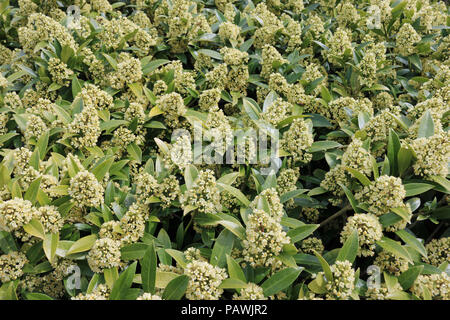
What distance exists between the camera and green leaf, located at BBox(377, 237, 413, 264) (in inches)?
94.3

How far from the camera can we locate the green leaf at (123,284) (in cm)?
223

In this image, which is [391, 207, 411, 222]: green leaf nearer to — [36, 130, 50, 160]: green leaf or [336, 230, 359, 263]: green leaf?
[336, 230, 359, 263]: green leaf

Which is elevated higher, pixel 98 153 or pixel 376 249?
pixel 98 153

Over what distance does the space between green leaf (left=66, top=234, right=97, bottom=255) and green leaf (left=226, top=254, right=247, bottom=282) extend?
0.93 meters

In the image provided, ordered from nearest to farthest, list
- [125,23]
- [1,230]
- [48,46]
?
[1,230] < [48,46] < [125,23]

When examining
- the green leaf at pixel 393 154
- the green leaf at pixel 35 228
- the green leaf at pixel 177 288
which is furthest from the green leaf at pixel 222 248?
the green leaf at pixel 393 154

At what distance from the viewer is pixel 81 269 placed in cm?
254

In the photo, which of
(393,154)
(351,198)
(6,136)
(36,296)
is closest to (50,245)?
(36,296)

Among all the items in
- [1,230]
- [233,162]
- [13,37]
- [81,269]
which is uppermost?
[13,37]

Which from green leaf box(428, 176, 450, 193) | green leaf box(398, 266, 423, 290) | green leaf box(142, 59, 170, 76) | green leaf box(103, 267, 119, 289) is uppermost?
green leaf box(142, 59, 170, 76)

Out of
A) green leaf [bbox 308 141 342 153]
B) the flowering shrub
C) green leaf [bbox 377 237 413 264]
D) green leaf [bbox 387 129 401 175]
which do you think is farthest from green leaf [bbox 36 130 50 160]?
green leaf [bbox 387 129 401 175]

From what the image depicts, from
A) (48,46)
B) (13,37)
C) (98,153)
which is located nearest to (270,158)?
(98,153)
